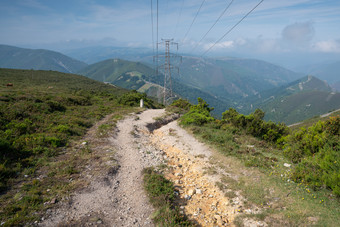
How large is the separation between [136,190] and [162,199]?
1.47 m

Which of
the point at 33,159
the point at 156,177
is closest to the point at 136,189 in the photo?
the point at 156,177

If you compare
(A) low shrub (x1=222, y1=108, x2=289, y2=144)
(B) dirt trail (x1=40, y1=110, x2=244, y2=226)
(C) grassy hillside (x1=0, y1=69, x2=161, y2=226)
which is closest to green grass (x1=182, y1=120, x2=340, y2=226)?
(B) dirt trail (x1=40, y1=110, x2=244, y2=226)

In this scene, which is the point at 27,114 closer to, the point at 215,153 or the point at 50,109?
the point at 50,109

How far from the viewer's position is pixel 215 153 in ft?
41.0

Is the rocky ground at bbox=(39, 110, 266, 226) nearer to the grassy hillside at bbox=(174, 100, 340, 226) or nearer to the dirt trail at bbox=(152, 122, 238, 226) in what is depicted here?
the dirt trail at bbox=(152, 122, 238, 226)

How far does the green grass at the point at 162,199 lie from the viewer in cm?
645

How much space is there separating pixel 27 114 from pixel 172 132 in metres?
13.4

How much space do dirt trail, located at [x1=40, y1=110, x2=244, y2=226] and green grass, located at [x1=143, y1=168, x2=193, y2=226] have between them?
0.30m

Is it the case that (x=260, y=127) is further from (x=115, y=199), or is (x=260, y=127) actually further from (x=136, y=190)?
(x=115, y=199)

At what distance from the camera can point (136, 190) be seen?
8320 mm

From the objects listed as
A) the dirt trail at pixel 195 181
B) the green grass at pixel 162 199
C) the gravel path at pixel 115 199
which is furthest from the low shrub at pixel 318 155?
the gravel path at pixel 115 199

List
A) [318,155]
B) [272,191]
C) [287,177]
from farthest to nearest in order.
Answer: [318,155]
[287,177]
[272,191]

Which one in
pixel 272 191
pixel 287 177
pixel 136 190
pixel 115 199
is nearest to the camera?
pixel 115 199

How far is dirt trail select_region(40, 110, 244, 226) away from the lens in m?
6.53
